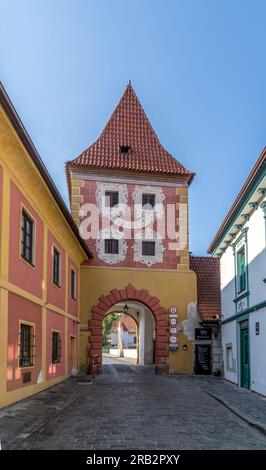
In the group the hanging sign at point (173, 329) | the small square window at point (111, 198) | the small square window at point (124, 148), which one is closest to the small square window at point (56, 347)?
the hanging sign at point (173, 329)

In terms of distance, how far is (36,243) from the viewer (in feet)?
44.6

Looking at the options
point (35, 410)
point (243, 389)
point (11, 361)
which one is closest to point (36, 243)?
point (11, 361)

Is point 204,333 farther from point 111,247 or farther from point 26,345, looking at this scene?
point 26,345

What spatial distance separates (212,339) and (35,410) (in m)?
13.1

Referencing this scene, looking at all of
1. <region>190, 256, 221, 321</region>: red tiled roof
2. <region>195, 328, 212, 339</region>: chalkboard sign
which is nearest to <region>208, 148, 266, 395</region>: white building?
<region>195, 328, 212, 339</region>: chalkboard sign

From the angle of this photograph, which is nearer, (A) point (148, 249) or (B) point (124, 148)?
(A) point (148, 249)

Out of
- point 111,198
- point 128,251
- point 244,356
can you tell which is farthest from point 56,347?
point 111,198

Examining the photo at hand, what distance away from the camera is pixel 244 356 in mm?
16031

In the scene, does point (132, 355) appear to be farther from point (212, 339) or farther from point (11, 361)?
point (11, 361)

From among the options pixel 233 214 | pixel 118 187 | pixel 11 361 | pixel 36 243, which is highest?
pixel 118 187

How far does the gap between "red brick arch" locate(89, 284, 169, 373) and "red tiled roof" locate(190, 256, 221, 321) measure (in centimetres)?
179

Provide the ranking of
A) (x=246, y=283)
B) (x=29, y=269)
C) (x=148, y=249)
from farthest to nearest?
(x=148, y=249) < (x=246, y=283) < (x=29, y=269)

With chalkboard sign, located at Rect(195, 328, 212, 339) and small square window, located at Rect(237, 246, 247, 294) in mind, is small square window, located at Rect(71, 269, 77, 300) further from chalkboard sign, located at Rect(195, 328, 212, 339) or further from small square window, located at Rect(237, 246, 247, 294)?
small square window, located at Rect(237, 246, 247, 294)

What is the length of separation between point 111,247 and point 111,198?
2.20 metres
